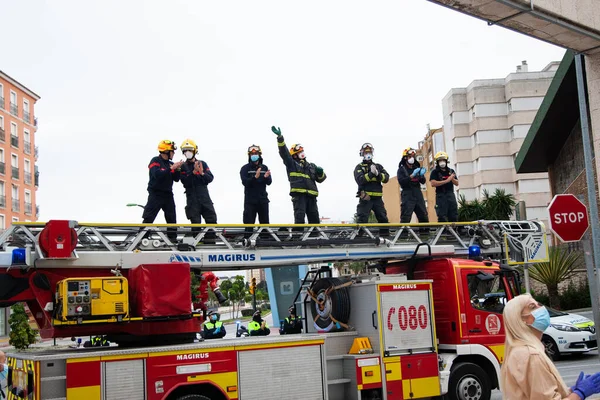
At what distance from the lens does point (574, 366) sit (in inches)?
568

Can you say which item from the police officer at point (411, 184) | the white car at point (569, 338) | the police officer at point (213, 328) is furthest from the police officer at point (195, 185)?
the white car at point (569, 338)

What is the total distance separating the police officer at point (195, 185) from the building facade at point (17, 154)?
44.3 m

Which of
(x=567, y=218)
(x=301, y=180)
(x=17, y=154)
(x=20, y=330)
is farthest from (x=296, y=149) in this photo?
(x=17, y=154)

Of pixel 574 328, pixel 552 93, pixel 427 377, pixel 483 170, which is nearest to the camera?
pixel 427 377

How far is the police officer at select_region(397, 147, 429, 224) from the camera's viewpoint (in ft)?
43.7

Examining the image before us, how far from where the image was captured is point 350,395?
941cm

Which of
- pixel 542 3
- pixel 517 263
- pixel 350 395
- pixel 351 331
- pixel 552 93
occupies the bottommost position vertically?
pixel 350 395

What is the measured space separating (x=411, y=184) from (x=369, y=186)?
1.26m

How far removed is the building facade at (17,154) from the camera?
5312cm

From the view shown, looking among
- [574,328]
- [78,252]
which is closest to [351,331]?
[78,252]

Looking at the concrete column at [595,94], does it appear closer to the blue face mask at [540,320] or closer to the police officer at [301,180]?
the police officer at [301,180]

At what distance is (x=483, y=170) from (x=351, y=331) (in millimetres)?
62181

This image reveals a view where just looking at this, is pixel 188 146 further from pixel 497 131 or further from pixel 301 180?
pixel 497 131

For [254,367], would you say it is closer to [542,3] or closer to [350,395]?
[350,395]
